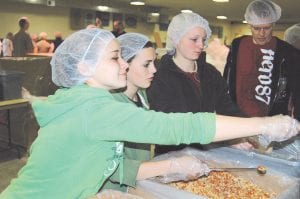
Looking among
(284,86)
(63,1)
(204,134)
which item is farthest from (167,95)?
(63,1)

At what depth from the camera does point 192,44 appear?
67.7 inches

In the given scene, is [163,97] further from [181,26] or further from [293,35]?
[293,35]

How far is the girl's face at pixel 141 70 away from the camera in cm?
143

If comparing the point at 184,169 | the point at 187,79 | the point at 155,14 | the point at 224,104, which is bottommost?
the point at 184,169

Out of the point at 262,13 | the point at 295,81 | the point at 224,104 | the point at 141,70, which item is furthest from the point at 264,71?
the point at 141,70

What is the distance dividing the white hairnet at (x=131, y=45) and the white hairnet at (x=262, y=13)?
97 cm

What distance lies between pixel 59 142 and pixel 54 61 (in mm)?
360

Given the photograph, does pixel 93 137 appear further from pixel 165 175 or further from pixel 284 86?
pixel 284 86

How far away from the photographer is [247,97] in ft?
7.06

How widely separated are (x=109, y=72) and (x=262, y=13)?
146cm

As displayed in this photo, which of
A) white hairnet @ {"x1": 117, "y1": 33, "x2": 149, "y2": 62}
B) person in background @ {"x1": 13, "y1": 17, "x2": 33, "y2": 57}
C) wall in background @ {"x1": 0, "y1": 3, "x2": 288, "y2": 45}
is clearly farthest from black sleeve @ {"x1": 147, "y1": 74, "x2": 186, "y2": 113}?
wall in background @ {"x1": 0, "y1": 3, "x2": 288, "y2": 45}

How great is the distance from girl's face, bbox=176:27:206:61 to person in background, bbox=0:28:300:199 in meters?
0.66

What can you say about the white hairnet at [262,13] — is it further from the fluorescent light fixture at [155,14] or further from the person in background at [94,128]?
the fluorescent light fixture at [155,14]

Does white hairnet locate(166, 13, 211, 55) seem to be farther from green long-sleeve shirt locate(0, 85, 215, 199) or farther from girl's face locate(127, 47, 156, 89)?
green long-sleeve shirt locate(0, 85, 215, 199)
